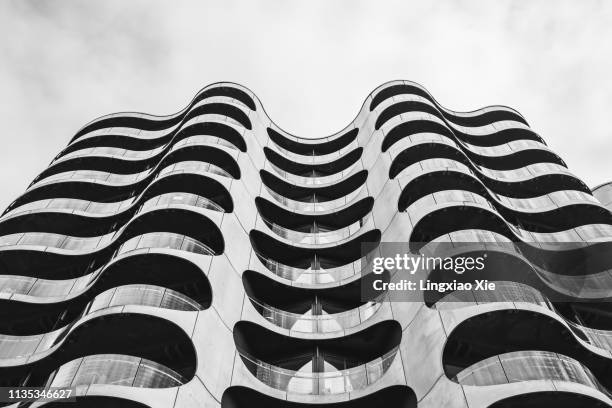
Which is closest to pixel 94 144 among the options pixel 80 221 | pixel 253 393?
pixel 80 221

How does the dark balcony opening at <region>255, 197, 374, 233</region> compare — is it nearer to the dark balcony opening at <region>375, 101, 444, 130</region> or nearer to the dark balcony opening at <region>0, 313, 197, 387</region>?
the dark balcony opening at <region>375, 101, 444, 130</region>

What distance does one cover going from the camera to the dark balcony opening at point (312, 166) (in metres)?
33.8

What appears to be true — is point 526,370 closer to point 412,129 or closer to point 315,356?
point 315,356

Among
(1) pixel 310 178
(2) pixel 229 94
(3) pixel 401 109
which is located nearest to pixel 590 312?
(3) pixel 401 109

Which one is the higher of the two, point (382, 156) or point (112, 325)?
point (382, 156)

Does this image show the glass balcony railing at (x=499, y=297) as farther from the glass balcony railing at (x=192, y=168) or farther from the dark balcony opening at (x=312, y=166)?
the dark balcony opening at (x=312, y=166)

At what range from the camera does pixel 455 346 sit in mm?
17609

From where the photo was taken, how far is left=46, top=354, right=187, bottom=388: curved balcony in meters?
14.9

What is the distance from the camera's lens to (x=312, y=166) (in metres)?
34.0

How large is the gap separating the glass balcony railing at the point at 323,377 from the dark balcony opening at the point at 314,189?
13.4 m

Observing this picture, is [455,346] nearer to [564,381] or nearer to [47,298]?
[564,381]

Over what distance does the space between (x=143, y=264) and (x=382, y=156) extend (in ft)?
50.3

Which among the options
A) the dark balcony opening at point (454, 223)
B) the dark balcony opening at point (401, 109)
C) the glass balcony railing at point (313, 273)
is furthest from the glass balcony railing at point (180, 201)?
the dark balcony opening at point (401, 109)

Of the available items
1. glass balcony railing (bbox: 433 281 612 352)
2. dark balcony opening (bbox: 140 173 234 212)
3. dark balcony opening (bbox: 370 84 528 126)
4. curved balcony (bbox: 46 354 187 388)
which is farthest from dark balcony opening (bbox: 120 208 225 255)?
dark balcony opening (bbox: 370 84 528 126)
